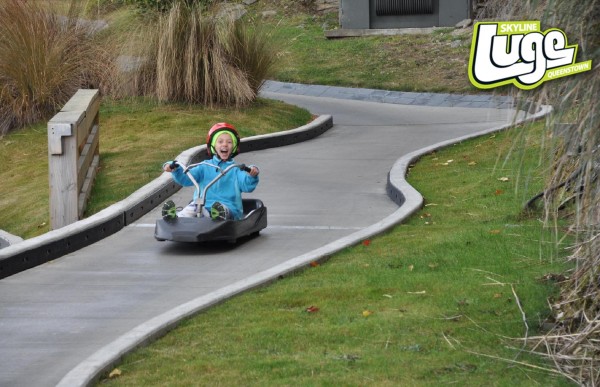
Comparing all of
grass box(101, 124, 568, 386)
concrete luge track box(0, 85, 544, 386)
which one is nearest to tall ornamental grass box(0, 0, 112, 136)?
concrete luge track box(0, 85, 544, 386)

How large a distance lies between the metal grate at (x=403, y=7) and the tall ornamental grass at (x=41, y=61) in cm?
1109

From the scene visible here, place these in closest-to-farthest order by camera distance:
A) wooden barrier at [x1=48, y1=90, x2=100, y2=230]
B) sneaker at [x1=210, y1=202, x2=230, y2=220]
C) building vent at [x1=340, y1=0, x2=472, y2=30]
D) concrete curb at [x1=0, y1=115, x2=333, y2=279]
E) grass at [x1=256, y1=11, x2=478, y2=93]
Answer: concrete curb at [x1=0, y1=115, x2=333, y2=279], sneaker at [x1=210, y1=202, x2=230, y2=220], wooden barrier at [x1=48, y1=90, x2=100, y2=230], grass at [x1=256, y1=11, x2=478, y2=93], building vent at [x1=340, y1=0, x2=472, y2=30]

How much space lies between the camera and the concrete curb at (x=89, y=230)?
9.69 metres

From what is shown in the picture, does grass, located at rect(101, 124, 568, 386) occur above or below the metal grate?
below

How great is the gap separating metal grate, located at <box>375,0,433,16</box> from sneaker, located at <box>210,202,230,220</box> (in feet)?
62.9

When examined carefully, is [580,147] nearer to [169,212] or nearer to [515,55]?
[515,55]

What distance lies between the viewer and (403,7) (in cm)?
2875

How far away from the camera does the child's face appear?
10.8 m

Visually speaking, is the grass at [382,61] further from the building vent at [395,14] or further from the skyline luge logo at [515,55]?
the skyline luge logo at [515,55]

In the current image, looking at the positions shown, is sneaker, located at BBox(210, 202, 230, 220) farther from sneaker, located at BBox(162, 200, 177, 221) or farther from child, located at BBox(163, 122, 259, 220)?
sneaker, located at BBox(162, 200, 177, 221)

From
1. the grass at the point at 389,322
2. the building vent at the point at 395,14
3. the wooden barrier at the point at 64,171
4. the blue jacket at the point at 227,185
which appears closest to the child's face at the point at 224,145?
the blue jacket at the point at 227,185

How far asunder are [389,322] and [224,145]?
426 centimetres

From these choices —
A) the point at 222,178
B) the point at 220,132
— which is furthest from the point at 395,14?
the point at 222,178

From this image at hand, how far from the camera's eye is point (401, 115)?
20828mm
